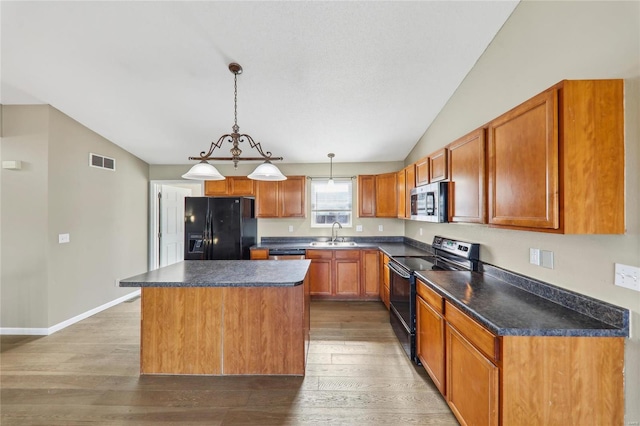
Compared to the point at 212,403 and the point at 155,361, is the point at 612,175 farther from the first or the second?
the point at 155,361

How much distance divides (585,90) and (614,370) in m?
1.35

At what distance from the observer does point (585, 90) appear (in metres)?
1.19

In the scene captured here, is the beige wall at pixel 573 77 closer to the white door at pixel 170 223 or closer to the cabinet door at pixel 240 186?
the cabinet door at pixel 240 186

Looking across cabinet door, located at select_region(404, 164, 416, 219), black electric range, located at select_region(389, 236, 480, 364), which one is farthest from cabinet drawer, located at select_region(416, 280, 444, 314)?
cabinet door, located at select_region(404, 164, 416, 219)

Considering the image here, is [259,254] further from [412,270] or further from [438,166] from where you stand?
[438,166]

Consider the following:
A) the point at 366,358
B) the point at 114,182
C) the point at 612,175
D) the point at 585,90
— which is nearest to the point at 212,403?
the point at 366,358

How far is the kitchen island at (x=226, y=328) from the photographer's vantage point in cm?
220

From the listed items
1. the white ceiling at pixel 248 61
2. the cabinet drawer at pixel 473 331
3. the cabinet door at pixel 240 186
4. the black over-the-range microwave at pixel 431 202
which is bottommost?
the cabinet drawer at pixel 473 331

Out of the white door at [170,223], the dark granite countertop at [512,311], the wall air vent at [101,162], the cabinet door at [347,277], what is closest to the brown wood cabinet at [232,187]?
the white door at [170,223]

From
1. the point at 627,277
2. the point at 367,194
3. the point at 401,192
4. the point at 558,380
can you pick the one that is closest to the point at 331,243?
the point at 367,194

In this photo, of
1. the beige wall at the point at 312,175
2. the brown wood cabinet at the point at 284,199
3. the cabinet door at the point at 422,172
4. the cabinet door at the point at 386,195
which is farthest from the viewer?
the beige wall at the point at 312,175

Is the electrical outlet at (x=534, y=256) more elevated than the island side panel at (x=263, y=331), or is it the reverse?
the electrical outlet at (x=534, y=256)

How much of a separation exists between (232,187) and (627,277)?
14.9 ft

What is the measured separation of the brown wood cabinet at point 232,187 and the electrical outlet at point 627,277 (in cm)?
429
